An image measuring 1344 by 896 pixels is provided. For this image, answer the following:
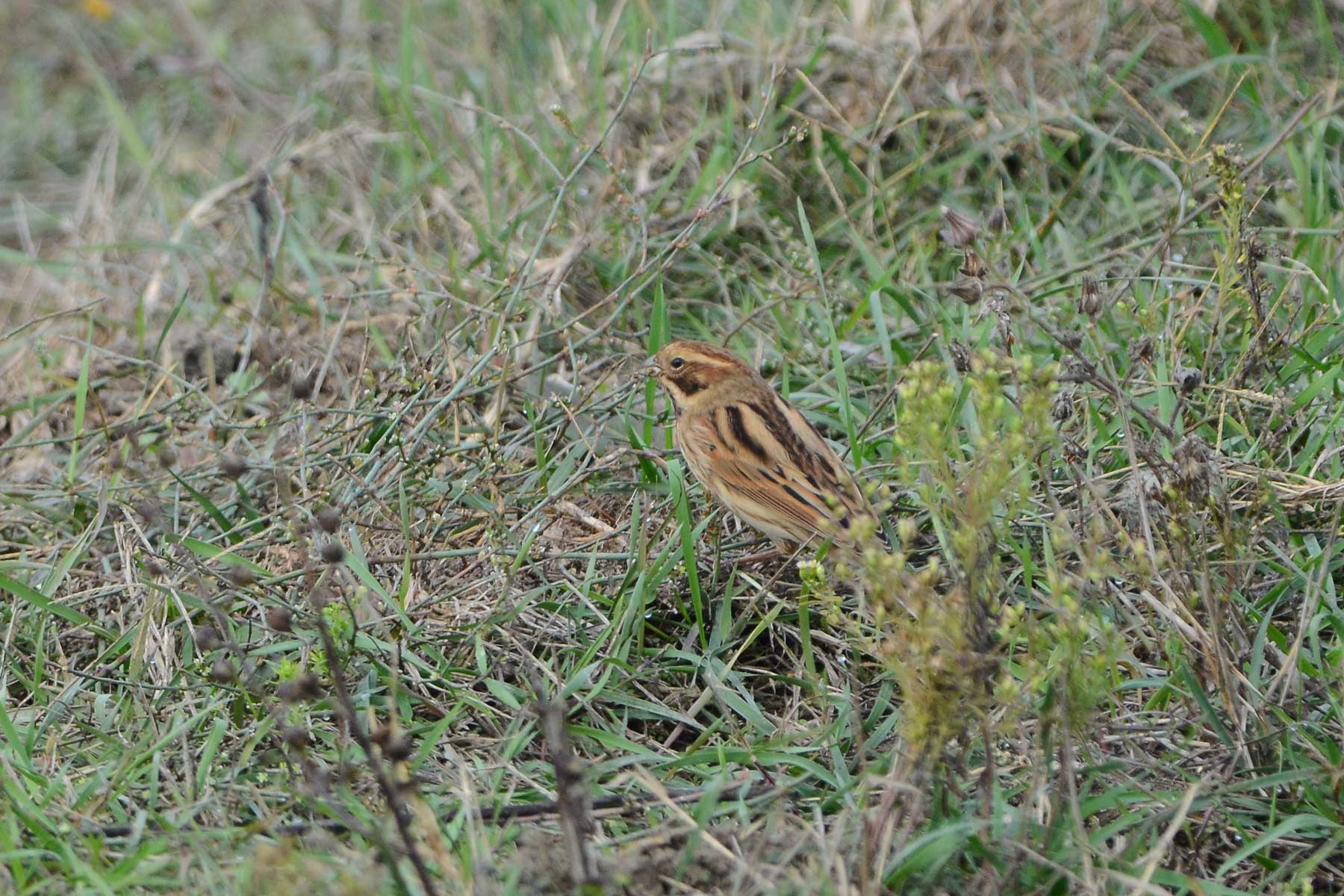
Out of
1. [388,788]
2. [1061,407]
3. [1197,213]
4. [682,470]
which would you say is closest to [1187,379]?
[1061,407]

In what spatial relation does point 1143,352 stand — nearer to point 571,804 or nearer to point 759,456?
point 759,456

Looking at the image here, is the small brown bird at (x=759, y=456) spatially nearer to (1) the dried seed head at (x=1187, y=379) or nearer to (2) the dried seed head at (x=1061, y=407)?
(2) the dried seed head at (x=1061, y=407)

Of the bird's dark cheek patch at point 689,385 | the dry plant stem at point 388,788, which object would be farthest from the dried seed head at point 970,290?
the dry plant stem at point 388,788

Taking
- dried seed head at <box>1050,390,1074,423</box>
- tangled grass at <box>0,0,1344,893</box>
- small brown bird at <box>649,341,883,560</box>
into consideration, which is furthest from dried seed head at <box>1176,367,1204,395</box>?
small brown bird at <box>649,341,883,560</box>

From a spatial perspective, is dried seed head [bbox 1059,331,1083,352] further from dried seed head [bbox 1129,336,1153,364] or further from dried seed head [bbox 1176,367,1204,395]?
dried seed head [bbox 1129,336,1153,364]

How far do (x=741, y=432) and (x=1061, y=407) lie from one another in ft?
3.56

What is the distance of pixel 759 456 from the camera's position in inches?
191

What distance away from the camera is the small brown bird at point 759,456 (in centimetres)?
477

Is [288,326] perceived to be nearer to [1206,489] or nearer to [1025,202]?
[1025,202]

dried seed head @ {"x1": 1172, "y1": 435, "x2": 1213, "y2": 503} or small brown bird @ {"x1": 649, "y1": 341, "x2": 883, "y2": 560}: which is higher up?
dried seed head @ {"x1": 1172, "y1": 435, "x2": 1213, "y2": 503}

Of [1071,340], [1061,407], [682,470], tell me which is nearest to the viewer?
[1071,340]

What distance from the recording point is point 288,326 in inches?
261

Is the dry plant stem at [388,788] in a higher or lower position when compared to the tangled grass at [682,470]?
higher

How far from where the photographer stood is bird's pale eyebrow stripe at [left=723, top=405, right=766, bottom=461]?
4.86 meters
